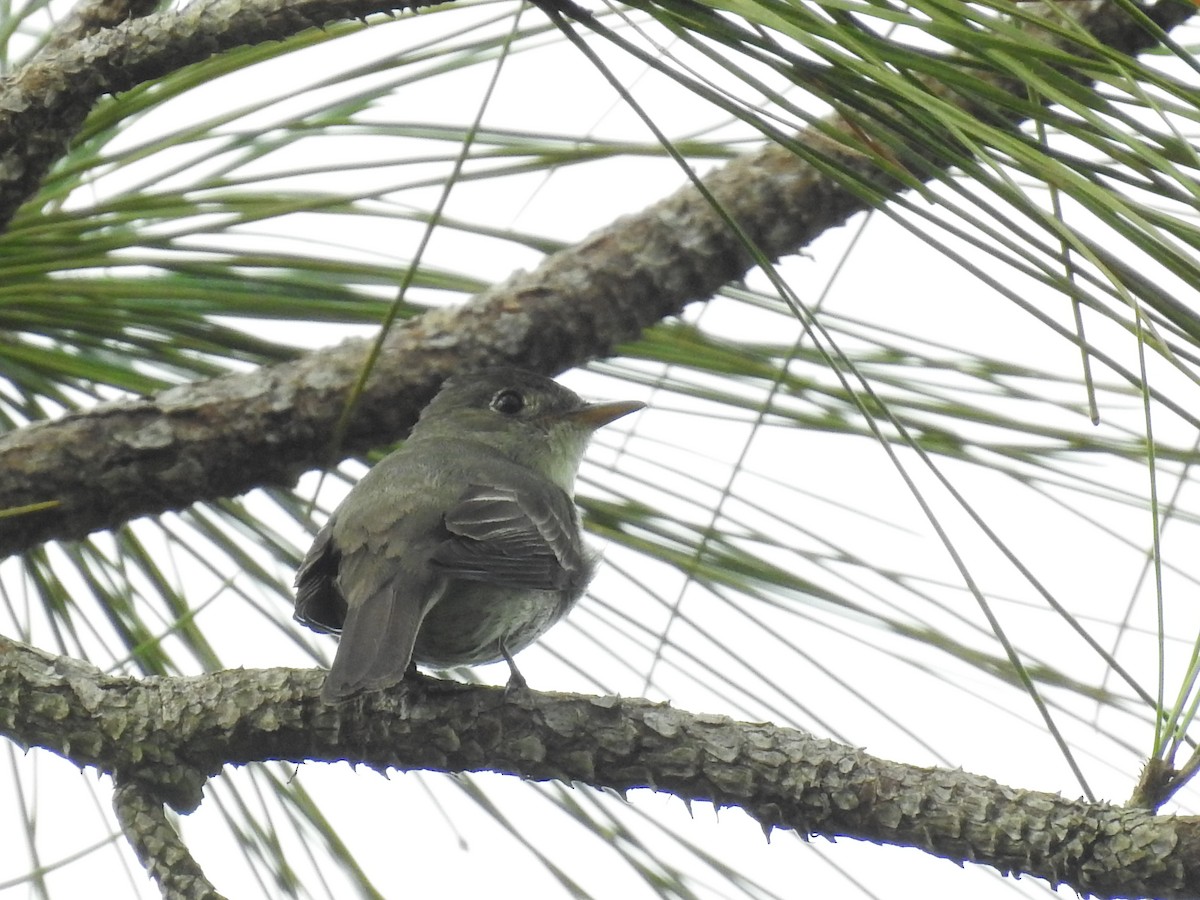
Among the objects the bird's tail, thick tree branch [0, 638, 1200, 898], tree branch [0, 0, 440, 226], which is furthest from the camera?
the bird's tail

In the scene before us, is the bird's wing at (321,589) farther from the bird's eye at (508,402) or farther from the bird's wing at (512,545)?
the bird's eye at (508,402)

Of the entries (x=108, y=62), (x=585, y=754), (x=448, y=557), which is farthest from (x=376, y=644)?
(x=108, y=62)

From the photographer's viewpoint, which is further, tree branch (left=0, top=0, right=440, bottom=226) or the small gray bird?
the small gray bird

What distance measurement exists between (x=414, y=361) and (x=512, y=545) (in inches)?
19.5

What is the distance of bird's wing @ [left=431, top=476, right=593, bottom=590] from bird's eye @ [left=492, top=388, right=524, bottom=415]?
1.60ft

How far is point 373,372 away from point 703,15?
1083mm

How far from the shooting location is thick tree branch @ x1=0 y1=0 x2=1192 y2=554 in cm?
238

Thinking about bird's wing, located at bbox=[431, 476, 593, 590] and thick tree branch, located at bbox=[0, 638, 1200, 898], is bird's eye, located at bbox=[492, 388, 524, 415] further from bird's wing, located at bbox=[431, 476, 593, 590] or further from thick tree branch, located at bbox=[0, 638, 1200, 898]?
thick tree branch, located at bbox=[0, 638, 1200, 898]

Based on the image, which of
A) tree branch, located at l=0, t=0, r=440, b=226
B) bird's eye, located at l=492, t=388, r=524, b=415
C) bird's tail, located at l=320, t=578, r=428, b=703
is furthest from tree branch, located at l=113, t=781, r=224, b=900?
bird's eye, located at l=492, t=388, r=524, b=415

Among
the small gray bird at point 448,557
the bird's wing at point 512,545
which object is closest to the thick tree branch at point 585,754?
the small gray bird at point 448,557

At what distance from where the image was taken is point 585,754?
6.75ft

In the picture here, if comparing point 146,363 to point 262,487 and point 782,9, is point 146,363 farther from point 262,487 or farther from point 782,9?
point 782,9

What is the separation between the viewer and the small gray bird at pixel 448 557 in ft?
8.67

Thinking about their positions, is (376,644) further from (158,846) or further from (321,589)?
(158,846)
